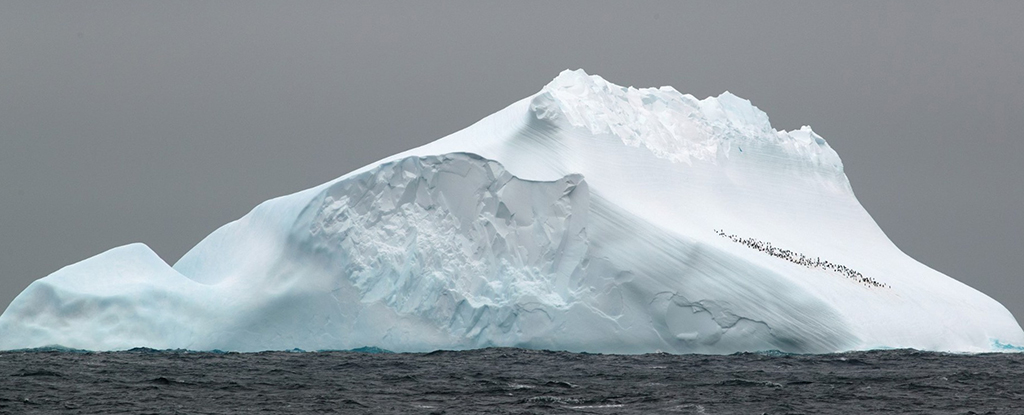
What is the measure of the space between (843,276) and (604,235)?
621 centimetres

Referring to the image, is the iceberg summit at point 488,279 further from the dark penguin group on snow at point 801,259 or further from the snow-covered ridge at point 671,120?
the snow-covered ridge at point 671,120

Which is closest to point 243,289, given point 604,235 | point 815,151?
point 604,235

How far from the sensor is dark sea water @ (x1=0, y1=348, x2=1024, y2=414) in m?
18.8

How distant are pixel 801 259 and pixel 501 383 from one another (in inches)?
451

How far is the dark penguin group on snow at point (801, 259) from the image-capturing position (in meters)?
30.3

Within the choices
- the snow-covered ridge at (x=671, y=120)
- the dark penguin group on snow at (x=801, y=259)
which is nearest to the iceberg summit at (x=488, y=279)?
the dark penguin group on snow at (x=801, y=259)

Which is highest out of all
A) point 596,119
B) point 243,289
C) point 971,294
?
point 596,119

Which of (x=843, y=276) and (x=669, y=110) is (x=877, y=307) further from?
(x=669, y=110)

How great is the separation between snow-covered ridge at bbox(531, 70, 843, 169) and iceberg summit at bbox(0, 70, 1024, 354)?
0.59 metres

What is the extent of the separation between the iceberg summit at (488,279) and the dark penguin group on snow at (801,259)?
8cm

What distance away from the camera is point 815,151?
3734 cm

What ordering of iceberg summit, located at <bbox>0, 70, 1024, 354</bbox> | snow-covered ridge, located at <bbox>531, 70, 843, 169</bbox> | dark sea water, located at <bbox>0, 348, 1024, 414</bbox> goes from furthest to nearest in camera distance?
snow-covered ridge, located at <bbox>531, 70, 843, 169</bbox>
iceberg summit, located at <bbox>0, 70, 1024, 354</bbox>
dark sea water, located at <bbox>0, 348, 1024, 414</bbox>

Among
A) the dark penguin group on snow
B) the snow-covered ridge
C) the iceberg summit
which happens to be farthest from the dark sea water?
the snow-covered ridge

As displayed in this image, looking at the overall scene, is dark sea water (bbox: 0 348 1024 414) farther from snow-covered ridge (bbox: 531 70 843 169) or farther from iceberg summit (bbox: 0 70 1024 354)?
snow-covered ridge (bbox: 531 70 843 169)
